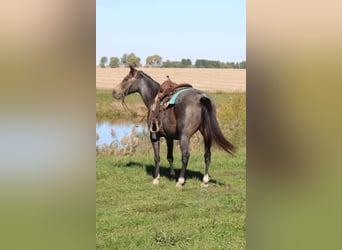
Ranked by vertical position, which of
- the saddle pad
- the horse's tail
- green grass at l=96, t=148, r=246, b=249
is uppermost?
the saddle pad

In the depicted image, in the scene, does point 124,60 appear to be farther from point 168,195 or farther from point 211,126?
point 168,195

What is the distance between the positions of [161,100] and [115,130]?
40 cm

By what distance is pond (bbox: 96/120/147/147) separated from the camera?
9.55 feet

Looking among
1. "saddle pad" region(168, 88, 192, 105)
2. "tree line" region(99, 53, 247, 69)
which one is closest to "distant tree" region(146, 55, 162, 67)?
"tree line" region(99, 53, 247, 69)

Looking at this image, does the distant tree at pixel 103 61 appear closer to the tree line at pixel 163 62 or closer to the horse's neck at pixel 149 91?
the tree line at pixel 163 62

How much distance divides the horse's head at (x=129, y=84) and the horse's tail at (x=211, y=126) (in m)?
0.42

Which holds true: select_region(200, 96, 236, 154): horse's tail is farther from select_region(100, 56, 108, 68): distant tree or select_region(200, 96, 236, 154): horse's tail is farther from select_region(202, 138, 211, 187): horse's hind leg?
select_region(100, 56, 108, 68): distant tree

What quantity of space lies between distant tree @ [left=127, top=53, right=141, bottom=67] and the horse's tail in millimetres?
460

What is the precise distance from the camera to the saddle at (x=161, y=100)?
124 inches

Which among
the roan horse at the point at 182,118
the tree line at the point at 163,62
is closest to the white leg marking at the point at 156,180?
the roan horse at the point at 182,118

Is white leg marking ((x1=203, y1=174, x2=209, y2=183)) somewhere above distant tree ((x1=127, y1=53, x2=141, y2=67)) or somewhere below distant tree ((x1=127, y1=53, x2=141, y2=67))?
below

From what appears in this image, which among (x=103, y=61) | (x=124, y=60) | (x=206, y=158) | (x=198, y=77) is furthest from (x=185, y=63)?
(x=206, y=158)
